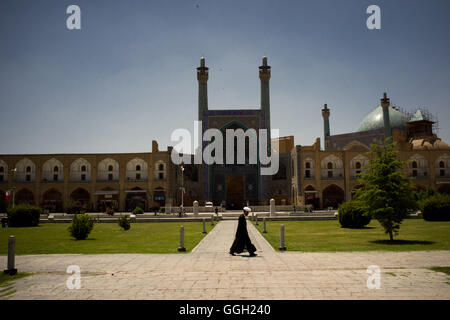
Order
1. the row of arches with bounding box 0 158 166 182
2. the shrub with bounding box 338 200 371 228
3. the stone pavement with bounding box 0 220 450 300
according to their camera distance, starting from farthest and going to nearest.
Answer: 1. the row of arches with bounding box 0 158 166 182
2. the shrub with bounding box 338 200 371 228
3. the stone pavement with bounding box 0 220 450 300

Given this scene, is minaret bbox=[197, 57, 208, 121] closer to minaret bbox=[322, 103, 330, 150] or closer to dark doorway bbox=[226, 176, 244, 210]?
dark doorway bbox=[226, 176, 244, 210]

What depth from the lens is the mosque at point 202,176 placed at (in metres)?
45.7

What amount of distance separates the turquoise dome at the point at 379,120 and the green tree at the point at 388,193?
140ft

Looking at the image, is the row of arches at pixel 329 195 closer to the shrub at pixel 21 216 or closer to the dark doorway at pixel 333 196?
the dark doorway at pixel 333 196

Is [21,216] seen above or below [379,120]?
below

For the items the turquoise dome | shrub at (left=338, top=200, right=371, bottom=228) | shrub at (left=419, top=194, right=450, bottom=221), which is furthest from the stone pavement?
the turquoise dome

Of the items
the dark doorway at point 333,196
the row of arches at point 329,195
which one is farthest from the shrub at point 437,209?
the dark doorway at point 333,196

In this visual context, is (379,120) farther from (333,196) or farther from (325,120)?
(333,196)

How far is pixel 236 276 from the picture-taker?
701 cm

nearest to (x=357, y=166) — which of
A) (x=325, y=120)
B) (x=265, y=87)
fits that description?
(x=325, y=120)

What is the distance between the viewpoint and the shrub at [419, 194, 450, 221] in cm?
2194

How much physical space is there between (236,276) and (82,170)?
43.4 meters

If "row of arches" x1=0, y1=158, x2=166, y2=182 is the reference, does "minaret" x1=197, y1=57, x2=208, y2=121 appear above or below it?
above

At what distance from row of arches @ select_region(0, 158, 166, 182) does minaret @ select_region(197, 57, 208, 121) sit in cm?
887
